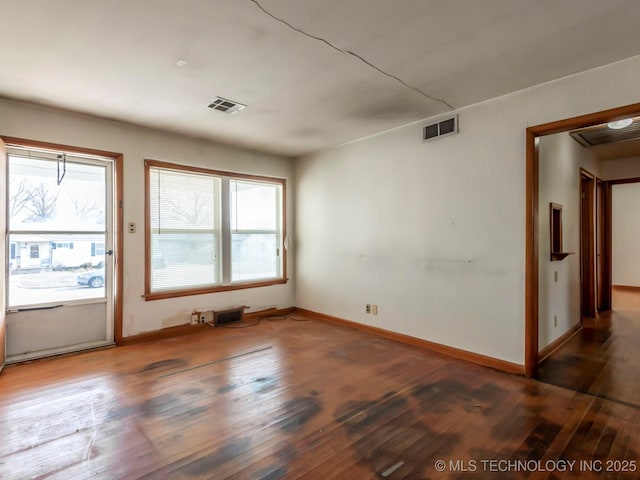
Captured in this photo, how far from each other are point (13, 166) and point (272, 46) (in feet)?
10.3

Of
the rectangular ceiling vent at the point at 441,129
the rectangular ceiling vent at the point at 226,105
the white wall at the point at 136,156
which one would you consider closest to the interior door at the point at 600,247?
the rectangular ceiling vent at the point at 441,129

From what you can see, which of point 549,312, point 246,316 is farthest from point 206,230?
point 549,312

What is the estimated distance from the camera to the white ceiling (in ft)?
6.43

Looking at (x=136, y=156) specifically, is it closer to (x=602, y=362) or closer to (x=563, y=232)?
(x=563, y=232)

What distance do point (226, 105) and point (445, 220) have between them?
8.75 ft

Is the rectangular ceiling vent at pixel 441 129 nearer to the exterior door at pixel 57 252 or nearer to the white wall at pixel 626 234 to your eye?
the exterior door at pixel 57 252

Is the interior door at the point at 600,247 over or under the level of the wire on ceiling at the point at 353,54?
under

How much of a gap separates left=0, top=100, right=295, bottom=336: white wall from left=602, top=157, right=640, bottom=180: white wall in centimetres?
622

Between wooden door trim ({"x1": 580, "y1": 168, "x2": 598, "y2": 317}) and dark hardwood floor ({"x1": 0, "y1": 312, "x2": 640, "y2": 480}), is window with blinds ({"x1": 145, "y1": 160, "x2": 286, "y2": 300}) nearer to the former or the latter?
dark hardwood floor ({"x1": 0, "y1": 312, "x2": 640, "y2": 480})

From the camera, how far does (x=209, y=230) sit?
15.7 ft

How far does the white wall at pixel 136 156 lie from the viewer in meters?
3.44

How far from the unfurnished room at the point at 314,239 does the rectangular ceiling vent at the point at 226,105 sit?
1.8 inches

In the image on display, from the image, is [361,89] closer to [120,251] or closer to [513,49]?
[513,49]

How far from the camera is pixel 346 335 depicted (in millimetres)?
4359
